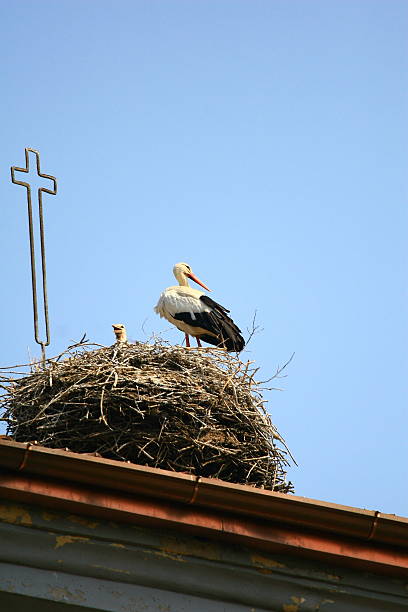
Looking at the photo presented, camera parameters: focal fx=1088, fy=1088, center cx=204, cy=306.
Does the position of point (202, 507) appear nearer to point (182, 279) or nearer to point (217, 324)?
point (217, 324)

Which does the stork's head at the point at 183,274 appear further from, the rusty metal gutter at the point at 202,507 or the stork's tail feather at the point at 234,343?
the rusty metal gutter at the point at 202,507

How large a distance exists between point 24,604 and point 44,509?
41 centimetres

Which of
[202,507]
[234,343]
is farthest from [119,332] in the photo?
[202,507]

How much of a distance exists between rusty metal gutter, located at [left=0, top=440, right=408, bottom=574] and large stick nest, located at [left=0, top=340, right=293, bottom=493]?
1.75 m

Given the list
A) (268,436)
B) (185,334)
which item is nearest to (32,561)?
(268,436)

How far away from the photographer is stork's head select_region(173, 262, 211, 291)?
11523 millimetres

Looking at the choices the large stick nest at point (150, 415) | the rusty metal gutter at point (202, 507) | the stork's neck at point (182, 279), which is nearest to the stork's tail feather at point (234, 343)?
the stork's neck at point (182, 279)

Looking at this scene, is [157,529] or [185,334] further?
[185,334]

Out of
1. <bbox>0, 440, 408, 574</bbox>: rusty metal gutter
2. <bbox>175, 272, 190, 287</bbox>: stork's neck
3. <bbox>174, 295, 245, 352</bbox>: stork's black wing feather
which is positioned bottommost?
<bbox>0, 440, 408, 574</bbox>: rusty metal gutter

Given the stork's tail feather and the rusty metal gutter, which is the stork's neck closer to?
the stork's tail feather

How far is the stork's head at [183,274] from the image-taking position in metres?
11.5

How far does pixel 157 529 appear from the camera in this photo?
4.83m

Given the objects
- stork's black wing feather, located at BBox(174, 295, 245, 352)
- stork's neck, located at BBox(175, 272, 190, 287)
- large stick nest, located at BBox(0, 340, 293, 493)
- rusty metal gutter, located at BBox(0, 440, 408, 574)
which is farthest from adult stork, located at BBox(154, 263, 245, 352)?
rusty metal gutter, located at BBox(0, 440, 408, 574)

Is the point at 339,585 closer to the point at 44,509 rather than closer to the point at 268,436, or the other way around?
the point at 44,509
